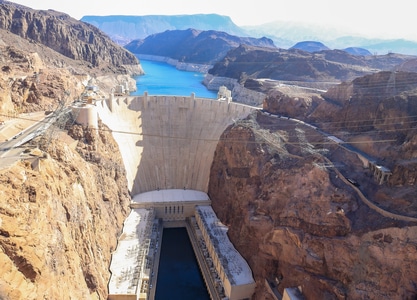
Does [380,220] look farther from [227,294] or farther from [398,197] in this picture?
[227,294]

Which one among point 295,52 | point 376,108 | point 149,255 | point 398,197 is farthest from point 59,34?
point 398,197

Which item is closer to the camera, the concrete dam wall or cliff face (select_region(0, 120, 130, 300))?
cliff face (select_region(0, 120, 130, 300))

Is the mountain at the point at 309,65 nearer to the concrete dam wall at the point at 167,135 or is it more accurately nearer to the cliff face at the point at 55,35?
the cliff face at the point at 55,35

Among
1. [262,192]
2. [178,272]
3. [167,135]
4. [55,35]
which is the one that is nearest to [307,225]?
[262,192]

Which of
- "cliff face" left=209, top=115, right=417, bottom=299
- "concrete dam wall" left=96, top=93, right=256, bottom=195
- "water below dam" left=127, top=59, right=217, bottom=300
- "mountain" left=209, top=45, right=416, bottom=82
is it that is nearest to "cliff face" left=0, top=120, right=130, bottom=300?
"water below dam" left=127, top=59, right=217, bottom=300

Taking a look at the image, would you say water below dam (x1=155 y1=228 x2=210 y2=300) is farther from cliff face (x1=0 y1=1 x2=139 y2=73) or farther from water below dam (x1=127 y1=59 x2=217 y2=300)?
cliff face (x1=0 y1=1 x2=139 y2=73)

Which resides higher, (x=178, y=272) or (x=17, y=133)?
(x=17, y=133)

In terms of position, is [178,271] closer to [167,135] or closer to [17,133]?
[17,133]
